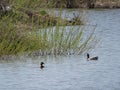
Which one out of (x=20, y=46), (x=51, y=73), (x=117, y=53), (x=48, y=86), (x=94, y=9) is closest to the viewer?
(x=48, y=86)

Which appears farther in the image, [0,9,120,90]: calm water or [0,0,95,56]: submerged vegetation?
[0,0,95,56]: submerged vegetation

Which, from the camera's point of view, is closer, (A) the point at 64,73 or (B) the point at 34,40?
(A) the point at 64,73

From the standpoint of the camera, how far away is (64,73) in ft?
61.2

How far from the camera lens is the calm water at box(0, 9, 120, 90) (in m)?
16.7

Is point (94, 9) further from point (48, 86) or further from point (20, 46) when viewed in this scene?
point (48, 86)

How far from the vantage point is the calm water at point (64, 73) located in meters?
16.7

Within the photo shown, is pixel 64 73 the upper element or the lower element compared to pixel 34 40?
lower

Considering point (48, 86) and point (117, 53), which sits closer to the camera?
point (48, 86)

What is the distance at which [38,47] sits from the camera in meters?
Result: 20.4

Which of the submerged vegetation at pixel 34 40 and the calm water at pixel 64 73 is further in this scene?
the submerged vegetation at pixel 34 40

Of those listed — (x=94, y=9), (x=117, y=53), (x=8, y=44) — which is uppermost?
(x=8, y=44)

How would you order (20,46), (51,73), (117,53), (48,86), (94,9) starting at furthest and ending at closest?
(94,9) → (117,53) → (20,46) → (51,73) → (48,86)

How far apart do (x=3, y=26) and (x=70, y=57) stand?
101 inches

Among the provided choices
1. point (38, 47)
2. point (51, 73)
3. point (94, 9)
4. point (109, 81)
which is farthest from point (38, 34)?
point (94, 9)
